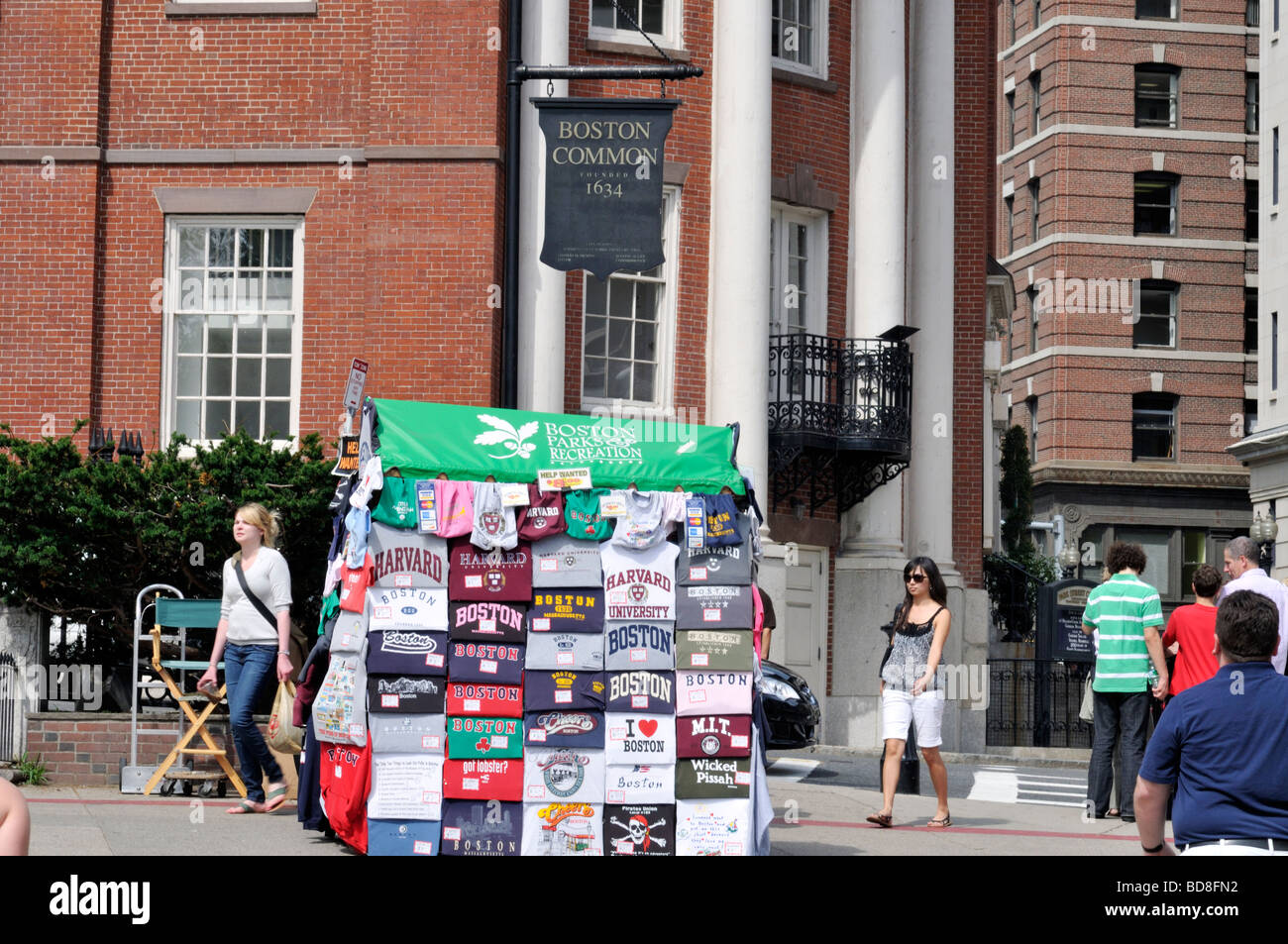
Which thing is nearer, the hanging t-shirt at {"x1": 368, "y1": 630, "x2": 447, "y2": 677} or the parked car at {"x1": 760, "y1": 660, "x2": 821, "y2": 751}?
the hanging t-shirt at {"x1": 368, "y1": 630, "x2": 447, "y2": 677}

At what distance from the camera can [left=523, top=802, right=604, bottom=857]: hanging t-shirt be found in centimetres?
1008

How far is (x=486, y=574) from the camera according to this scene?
1020cm

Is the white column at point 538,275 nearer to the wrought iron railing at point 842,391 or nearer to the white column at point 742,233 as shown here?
the white column at point 742,233

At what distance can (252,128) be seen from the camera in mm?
20062

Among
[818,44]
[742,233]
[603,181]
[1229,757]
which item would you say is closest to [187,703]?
[603,181]

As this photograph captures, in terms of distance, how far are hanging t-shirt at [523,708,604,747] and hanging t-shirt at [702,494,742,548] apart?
120 centimetres

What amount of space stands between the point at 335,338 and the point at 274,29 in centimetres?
347

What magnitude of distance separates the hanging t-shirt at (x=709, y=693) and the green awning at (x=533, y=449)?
3.45ft

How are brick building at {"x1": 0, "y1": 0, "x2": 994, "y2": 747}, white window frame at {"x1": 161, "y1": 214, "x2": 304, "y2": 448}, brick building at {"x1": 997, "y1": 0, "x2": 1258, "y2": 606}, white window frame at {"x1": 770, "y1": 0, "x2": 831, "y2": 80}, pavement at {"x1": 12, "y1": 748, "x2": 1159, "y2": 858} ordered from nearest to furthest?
pavement at {"x1": 12, "y1": 748, "x2": 1159, "y2": 858} < brick building at {"x1": 0, "y1": 0, "x2": 994, "y2": 747} < white window frame at {"x1": 161, "y1": 214, "x2": 304, "y2": 448} < white window frame at {"x1": 770, "y1": 0, "x2": 831, "y2": 80} < brick building at {"x1": 997, "y1": 0, "x2": 1258, "y2": 606}

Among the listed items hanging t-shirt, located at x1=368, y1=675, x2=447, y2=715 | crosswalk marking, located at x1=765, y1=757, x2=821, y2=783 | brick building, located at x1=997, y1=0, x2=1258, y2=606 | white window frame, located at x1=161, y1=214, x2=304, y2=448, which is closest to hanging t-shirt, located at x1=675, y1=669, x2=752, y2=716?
hanging t-shirt, located at x1=368, y1=675, x2=447, y2=715

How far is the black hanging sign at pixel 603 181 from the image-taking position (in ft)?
47.0

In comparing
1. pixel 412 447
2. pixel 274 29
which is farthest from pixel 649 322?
pixel 412 447

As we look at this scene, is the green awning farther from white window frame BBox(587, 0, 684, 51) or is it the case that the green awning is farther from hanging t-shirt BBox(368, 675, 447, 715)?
white window frame BBox(587, 0, 684, 51)

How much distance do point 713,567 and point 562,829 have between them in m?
1.67
